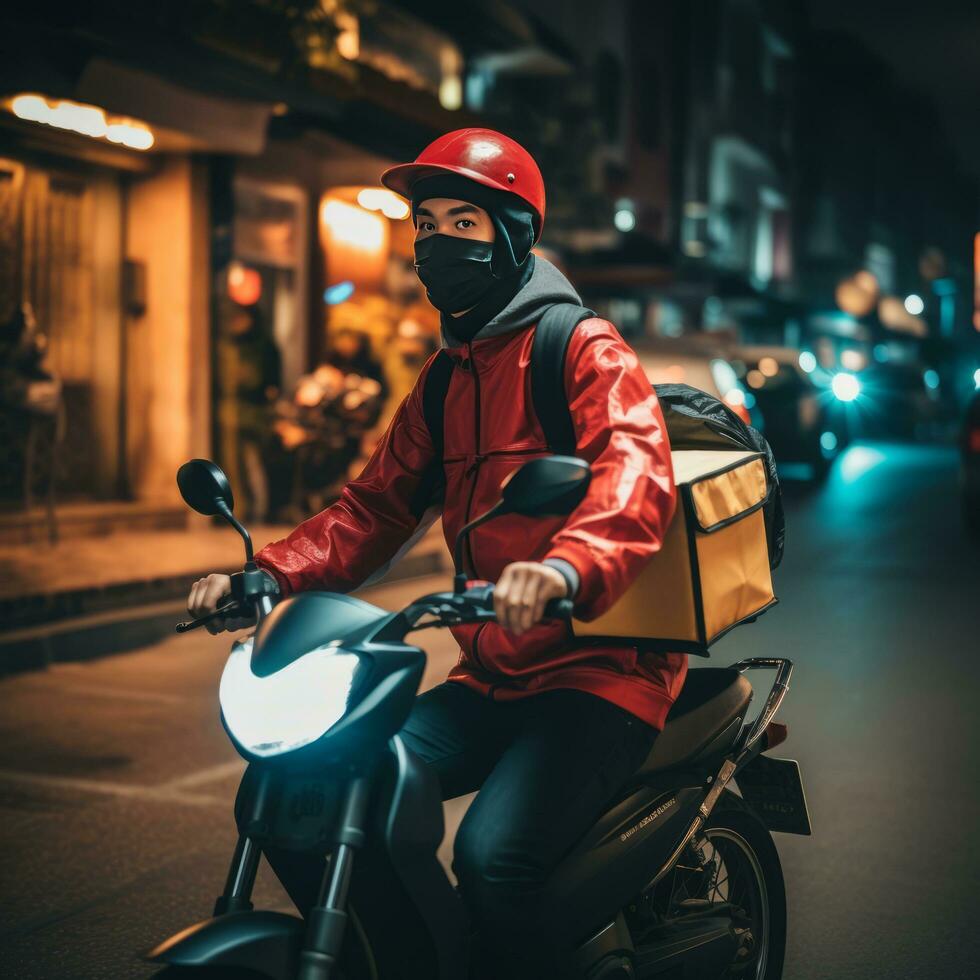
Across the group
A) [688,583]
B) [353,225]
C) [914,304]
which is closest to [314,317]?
[353,225]

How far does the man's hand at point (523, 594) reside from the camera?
7.25 feet

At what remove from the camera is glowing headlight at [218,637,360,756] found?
2166 mm

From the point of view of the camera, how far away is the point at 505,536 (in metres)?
2.73

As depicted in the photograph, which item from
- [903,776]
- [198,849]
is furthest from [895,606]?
[198,849]

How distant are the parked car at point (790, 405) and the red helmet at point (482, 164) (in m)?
17.0

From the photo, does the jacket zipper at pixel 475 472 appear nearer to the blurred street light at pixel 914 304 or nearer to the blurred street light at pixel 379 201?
the blurred street light at pixel 379 201

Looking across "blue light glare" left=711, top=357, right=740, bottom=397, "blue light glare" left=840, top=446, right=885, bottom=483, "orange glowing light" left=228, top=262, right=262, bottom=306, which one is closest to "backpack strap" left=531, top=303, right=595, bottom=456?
"orange glowing light" left=228, top=262, right=262, bottom=306

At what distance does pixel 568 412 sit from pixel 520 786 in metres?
0.71

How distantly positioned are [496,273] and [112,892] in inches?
101

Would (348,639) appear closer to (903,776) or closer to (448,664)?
(903,776)

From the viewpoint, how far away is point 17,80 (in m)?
9.94

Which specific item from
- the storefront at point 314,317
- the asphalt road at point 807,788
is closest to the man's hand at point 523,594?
the asphalt road at point 807,788

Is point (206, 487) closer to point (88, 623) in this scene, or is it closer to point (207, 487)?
point (207, 487)

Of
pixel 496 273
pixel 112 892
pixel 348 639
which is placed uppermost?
pixel 496 273
